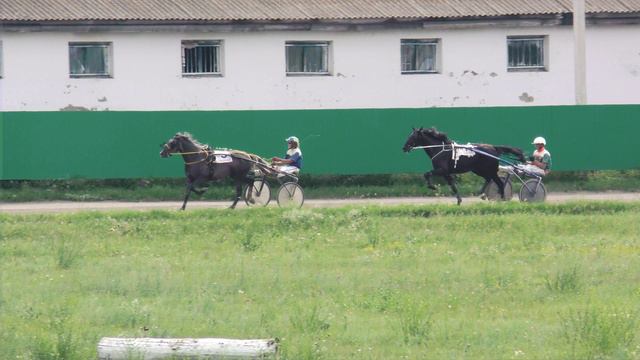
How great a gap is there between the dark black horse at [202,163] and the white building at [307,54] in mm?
10394

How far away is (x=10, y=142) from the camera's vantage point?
3216cm

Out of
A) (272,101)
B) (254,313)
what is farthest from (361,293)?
(272,101)

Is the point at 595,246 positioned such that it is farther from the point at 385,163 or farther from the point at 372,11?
the point at 372,11

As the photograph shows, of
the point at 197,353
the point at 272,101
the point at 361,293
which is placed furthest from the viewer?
the point at 272,101

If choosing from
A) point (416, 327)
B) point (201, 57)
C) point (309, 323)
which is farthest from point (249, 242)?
point (201, 57)

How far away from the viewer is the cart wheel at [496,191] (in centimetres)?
2829

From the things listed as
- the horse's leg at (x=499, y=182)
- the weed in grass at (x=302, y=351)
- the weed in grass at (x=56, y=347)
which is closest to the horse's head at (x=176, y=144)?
the horse's leg at (x=499, y=182)

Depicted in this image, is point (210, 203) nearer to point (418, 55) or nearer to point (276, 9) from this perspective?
point (276, 9)

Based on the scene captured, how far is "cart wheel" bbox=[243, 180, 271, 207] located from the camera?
27922mm

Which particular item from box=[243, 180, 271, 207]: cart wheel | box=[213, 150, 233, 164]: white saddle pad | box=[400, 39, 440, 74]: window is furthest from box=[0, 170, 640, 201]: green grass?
box=[400, 39, 440, 74]: window

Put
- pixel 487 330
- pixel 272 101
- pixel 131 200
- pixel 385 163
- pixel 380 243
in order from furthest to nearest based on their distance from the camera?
1. pixel 272 101
2. pixel 385 163
3. pixel 131 200
4. pixel 380 243
5. pixel 487 330

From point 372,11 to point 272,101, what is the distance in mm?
3903

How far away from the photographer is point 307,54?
127ft

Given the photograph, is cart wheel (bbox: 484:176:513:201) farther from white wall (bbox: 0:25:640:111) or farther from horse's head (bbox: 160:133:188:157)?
white wall (bbox: 0:25:640:111)
